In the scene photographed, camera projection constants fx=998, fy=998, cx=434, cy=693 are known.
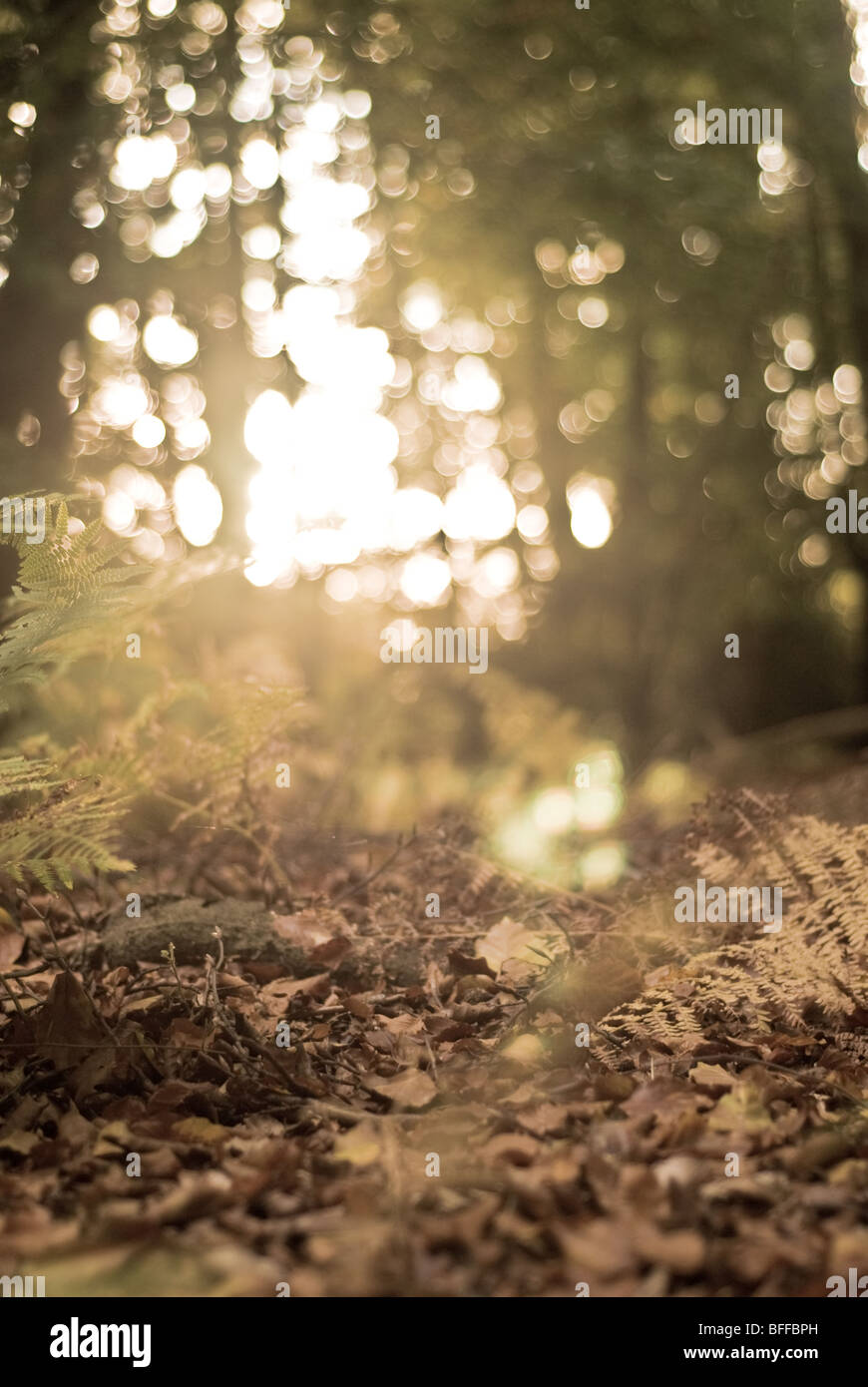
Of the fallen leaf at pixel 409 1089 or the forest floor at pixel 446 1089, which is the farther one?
the fallen leaf at pixel 409 1089

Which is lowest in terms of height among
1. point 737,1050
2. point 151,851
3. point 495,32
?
point 737,1050

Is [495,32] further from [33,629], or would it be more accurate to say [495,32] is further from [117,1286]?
[117,1286]

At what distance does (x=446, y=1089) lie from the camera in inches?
96.7

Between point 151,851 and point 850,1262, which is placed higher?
point 151,851

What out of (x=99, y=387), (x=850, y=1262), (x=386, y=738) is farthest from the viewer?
(x=99, y=387)

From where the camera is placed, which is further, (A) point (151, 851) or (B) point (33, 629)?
(A) point (151, 851)

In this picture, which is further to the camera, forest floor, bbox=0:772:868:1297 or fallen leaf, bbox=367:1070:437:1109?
fallen leaf, bbox=367:1070:437:1109

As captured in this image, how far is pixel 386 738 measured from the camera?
7.18m

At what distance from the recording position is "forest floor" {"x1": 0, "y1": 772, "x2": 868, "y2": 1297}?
1.81m

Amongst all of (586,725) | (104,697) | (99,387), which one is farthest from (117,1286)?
(586,725)

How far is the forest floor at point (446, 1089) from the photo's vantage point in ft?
5.93

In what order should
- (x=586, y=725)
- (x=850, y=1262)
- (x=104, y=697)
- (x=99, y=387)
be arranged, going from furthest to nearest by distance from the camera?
(x=586, y=725) → (x=99, y=387) → (x=104, y=697) → (x=850, y=1262)
